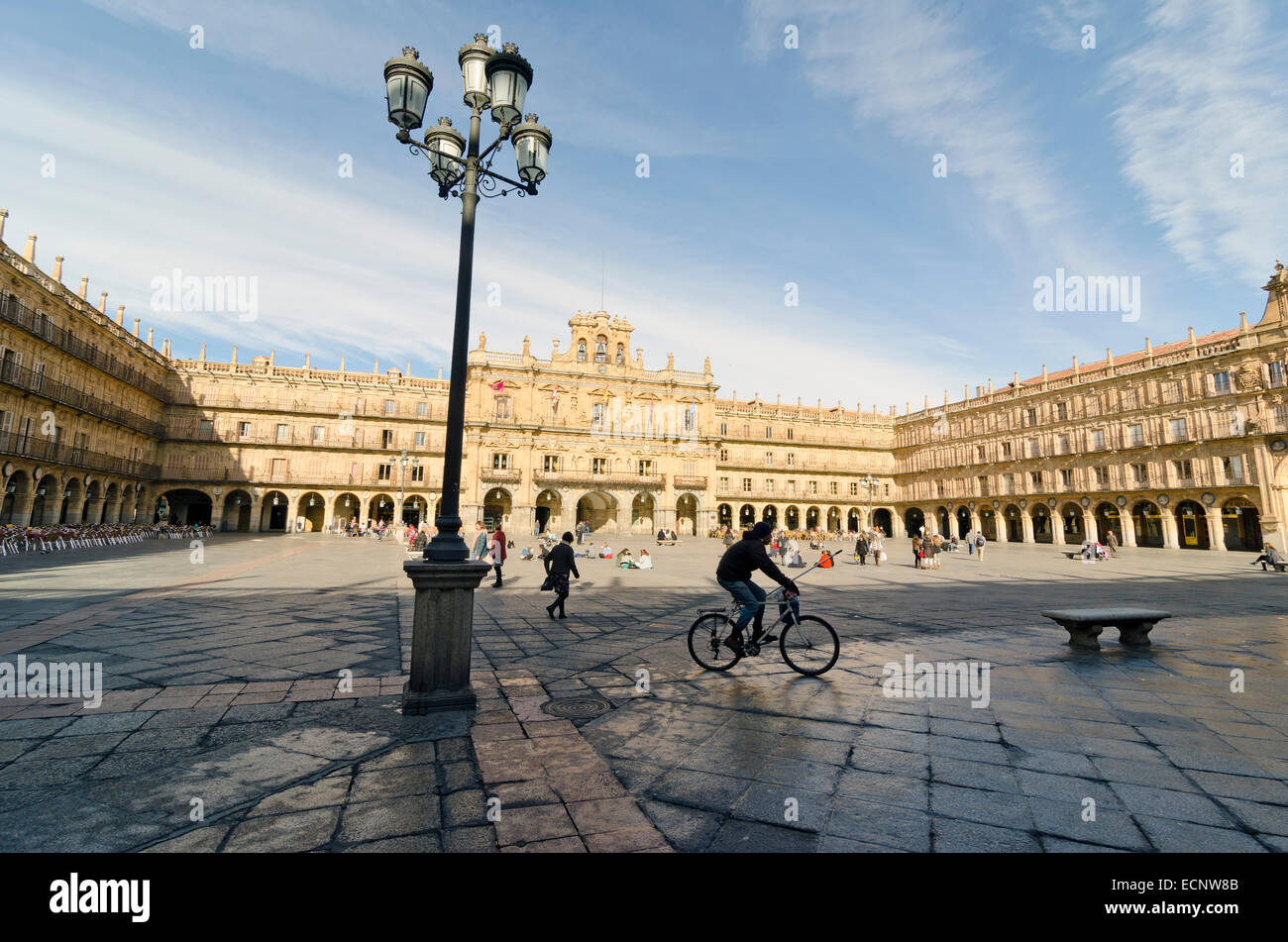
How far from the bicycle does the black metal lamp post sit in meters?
2.08

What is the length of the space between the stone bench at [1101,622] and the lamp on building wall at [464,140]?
18.7 ft

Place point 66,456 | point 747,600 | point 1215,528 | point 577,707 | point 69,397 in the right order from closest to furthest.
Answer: point 577,707 < point 747,600 < point 66,456 < point 69,397 < point 1215,528

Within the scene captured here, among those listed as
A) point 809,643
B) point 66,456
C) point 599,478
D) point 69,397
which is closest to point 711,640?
point 809,643

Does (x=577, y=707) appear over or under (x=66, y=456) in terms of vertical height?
under

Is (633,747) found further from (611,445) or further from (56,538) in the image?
(611,445)

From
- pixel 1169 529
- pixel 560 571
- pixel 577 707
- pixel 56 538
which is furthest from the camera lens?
pixel 1169 529

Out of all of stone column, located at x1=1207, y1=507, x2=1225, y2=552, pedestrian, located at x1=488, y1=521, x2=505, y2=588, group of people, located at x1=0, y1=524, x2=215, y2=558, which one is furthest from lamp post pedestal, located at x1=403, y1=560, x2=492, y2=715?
stone column, located at x1=1207, y1=507, x2=1225, y2=552

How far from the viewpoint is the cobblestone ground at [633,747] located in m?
2.19

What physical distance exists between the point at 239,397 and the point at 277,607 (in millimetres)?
35055

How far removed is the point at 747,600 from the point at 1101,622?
11.9 ft

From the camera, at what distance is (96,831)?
83.2 inches

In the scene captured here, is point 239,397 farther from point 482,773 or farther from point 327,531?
point 482,773

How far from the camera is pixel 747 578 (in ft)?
15.9
